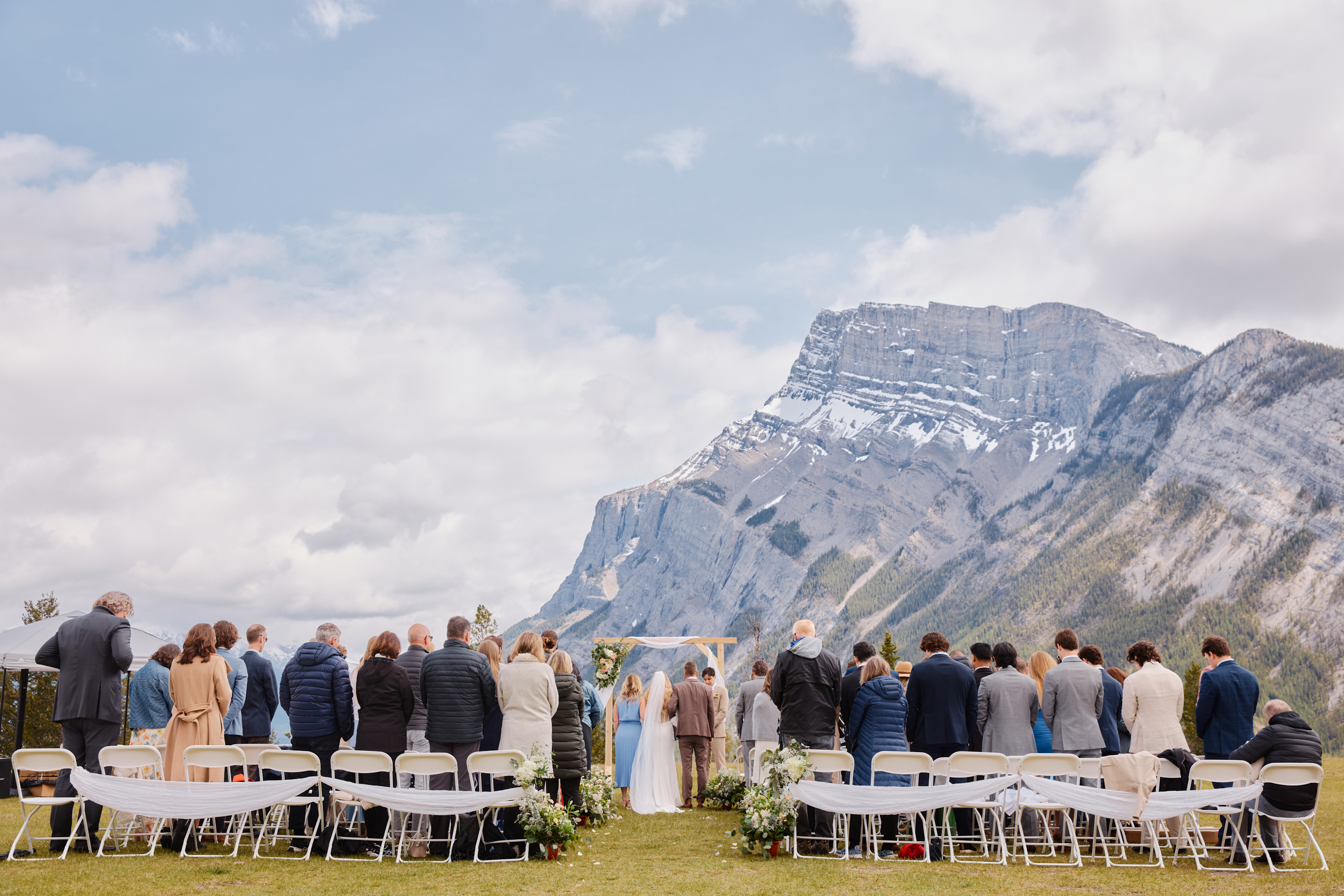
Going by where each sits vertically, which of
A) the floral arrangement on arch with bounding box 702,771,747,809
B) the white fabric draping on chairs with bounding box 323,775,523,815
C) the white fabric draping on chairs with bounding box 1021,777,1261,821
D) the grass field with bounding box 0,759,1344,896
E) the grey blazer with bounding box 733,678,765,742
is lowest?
the floral arrangement on arch with bounding box 702,771,747,809

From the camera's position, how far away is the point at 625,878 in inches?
288

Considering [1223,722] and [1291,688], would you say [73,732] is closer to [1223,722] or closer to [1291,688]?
[1223,722]

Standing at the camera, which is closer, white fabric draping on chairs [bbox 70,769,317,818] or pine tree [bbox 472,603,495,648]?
white fabric draping on chairs [bbox 70,769,317,818]

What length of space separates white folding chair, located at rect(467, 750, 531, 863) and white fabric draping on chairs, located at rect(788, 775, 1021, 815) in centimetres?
233

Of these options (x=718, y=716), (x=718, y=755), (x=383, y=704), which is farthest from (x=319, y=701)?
(x=718, y=755)

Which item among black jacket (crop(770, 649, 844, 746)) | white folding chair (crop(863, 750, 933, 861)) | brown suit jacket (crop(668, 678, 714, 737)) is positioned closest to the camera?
white folding chair (crop(863, 750, 933, 861))

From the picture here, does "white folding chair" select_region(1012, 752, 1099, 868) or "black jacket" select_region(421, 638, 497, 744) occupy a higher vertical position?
"black jacket" select_region(421, 638, 497, 744)

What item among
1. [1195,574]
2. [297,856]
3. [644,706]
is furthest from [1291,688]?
[297,856]

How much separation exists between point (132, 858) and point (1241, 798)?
8.67 meters

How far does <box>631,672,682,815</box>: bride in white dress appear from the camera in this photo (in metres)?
13.4

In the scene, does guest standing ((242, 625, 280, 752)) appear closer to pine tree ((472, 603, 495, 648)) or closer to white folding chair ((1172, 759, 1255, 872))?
white folding chair ((1172, 759, 1255, 872))

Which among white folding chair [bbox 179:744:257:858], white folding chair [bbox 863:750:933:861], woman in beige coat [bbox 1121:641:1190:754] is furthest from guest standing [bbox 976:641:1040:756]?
white folding chair [bbox 179:744:257:858]

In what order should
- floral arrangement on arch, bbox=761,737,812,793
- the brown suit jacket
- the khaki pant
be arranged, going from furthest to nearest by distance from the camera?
1. the khaki pant
2. the brown suit jacket
3. floral arrangement on arch, bbox=761,737,812,793

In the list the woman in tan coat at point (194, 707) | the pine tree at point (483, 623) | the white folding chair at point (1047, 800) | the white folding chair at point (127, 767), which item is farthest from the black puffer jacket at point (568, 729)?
the pine tree at point (483, 623)
